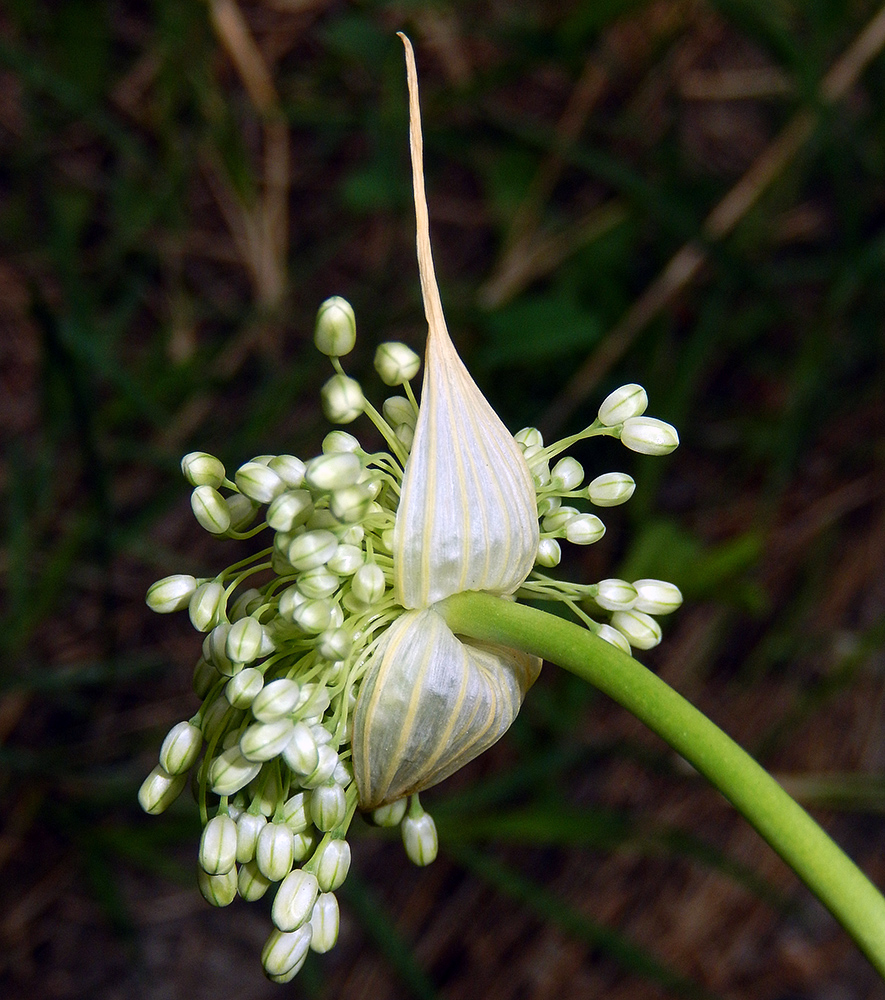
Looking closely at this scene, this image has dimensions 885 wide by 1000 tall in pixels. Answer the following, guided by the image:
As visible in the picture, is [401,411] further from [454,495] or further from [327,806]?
[327,806]

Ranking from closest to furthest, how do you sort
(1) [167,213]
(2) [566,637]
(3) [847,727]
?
(2) [566,637] < (1) [167,213] < (3) [847,727]

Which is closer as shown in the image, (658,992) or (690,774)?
(690,774)

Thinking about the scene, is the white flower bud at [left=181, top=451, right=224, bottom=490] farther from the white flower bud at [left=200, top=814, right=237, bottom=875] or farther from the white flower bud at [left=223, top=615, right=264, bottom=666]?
the white flower bud at [left=200, top=814, right=237, bottom=875]

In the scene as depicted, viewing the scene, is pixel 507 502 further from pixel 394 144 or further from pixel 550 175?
pixel 550 175

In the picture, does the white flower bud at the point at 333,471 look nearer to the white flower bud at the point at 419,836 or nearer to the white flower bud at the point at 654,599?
the white flower bud at the point at 654,599

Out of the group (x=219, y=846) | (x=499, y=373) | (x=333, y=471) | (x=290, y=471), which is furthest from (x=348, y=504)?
(x=499, y=373)

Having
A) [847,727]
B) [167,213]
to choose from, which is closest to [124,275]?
[167,213]

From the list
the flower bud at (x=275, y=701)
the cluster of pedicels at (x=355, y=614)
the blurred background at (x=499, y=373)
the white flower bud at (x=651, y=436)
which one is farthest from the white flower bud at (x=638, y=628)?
the blurred background at (x=499, y=373)
